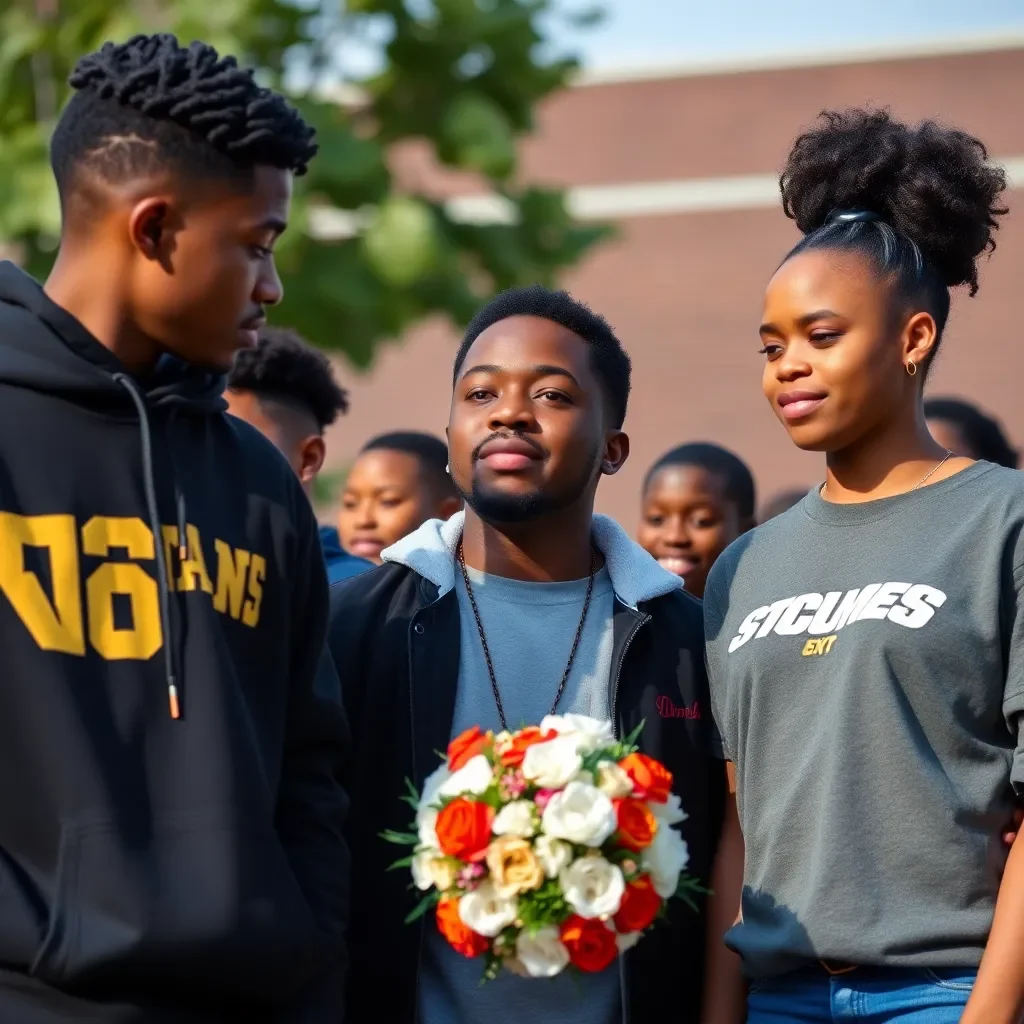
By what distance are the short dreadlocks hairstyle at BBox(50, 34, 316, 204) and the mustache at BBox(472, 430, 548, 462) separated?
48.2 inches

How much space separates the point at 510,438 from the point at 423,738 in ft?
2.53


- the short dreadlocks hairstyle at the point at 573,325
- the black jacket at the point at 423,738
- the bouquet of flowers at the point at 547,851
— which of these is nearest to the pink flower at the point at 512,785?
the bouquet of flowers at the point at 547,851

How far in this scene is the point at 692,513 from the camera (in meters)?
7.24

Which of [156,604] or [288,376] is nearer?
[156,604]

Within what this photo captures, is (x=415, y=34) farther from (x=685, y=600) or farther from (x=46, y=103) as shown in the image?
(x=685, y=600)

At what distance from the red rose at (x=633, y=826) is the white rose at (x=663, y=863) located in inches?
1.3

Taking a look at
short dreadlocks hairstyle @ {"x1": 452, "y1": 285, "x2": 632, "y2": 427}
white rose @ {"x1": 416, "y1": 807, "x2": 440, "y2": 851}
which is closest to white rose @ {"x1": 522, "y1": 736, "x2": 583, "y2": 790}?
white rose @ {"x1": 416, "y1": 807, "x2": 440, "y2": 851}

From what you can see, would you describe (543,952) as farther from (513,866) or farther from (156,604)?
(156,604)

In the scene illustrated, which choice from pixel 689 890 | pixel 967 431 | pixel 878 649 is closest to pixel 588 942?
pixel 689 890

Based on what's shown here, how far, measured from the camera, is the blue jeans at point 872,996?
11.1 feet

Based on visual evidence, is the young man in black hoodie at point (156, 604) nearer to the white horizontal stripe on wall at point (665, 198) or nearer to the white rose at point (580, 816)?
the white rose at point (580, 816)

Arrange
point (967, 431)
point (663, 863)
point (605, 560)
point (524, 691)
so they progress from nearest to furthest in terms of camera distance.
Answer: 1. point (663, 863)
2. point (524, 691)
3. point (605, 560)
4. point (967, 431)

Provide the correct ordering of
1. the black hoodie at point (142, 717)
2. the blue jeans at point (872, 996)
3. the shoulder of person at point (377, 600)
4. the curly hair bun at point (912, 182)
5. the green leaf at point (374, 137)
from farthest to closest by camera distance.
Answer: the green leaf at point (374, 137) → the shoulder of person at point (377, 600) → the curly hair bun at point (912, 182) → the blue jeans at point (872, 996) → the black hoodie at point (142, 717)

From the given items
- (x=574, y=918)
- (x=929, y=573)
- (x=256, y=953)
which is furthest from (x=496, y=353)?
(x=256, y=953)
